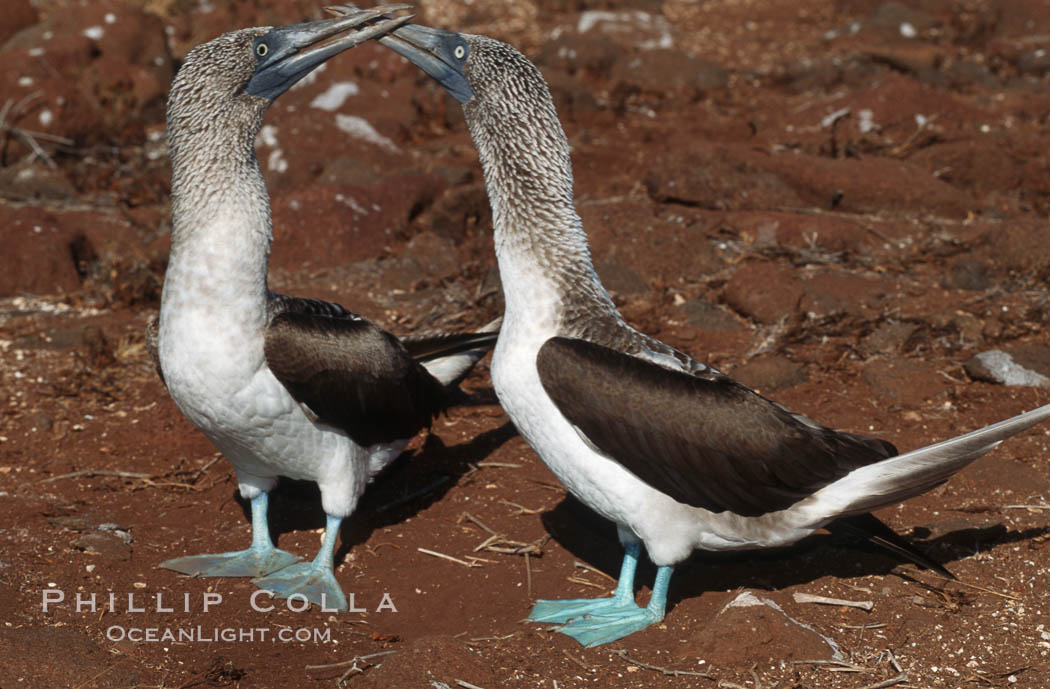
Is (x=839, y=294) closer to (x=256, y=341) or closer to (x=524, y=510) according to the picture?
(x=524, y=510)

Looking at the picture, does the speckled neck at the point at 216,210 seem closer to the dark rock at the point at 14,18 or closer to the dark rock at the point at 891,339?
the dark rock at the point at 891,339

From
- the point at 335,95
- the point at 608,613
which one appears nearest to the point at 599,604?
the point at 608,613

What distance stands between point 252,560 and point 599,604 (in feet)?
4.68

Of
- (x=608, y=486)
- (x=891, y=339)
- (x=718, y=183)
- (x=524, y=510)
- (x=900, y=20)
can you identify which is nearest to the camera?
(x=608, y=486)

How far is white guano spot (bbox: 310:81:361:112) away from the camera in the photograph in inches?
392

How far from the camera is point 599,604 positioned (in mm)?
4543

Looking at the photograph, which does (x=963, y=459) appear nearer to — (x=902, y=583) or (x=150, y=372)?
(x=902, y=583)

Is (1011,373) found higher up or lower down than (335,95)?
lower down

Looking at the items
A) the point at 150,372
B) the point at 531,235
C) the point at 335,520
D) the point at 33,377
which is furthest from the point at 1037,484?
the point at 33,377

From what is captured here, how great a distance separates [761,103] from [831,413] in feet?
19.4

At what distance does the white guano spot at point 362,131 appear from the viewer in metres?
9.69

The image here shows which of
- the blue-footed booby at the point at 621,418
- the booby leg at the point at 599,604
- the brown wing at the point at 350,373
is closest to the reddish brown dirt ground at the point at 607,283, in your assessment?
the booby leg at the point at 599,604

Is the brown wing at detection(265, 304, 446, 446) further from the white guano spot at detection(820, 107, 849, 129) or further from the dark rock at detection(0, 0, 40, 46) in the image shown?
the dark rock at detection(0, 0, 40, 46)

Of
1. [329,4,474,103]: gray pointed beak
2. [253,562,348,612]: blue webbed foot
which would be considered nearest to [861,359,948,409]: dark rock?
[329,4,474,103]: gray pointed beak
